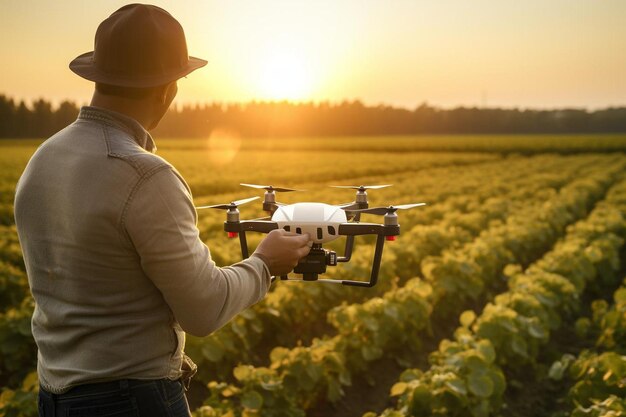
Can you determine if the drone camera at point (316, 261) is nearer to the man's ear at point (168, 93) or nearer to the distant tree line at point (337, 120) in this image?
the man's ear at point (168, 93)

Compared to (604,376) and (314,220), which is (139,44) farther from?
(604,376)

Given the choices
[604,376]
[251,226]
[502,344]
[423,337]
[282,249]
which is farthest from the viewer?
[423,337]

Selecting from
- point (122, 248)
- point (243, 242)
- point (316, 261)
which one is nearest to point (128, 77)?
point (122, 248)

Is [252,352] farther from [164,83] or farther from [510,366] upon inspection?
[164,83]

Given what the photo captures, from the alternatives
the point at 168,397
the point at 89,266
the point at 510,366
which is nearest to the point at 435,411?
the point at 510,366

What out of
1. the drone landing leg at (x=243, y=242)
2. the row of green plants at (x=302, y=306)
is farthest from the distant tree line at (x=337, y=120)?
the drone landing leg at (x=243, y=242)

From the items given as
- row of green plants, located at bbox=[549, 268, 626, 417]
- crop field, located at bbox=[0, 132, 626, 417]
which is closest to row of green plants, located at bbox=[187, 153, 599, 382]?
crop field, located at bbox=[0, 132, 626, 417]
